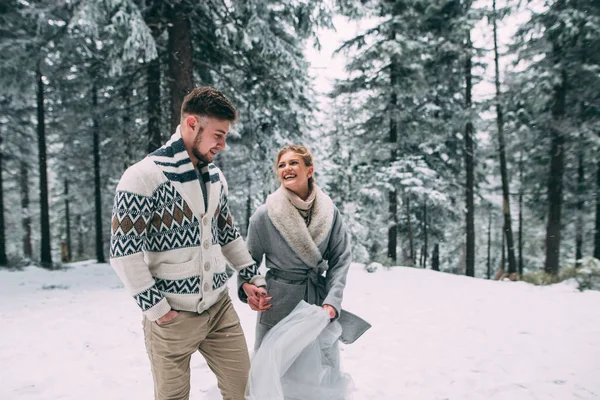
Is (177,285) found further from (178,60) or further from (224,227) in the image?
(178,60)

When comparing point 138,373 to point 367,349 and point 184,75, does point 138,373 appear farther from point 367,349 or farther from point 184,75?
point 184,75

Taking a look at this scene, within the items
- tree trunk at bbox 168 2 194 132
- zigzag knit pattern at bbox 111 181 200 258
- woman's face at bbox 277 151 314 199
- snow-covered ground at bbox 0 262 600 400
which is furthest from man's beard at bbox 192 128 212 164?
tree trunk at bbox 168 2 194 132

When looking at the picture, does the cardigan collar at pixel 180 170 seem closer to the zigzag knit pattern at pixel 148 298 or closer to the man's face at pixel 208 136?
the man's face at pixel 208 136

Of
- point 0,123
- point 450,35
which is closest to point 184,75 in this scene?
point 450,35

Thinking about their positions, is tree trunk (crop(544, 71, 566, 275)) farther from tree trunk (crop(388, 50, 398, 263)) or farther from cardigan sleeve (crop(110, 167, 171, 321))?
cardigan sleeve (crop(110, 167, 171, 321))

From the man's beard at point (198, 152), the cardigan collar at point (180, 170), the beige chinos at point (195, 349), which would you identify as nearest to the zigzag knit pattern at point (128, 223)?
the cardigan collar at point (180, 170)

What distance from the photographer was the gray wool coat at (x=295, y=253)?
8.57ft

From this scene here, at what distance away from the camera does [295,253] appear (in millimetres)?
2633

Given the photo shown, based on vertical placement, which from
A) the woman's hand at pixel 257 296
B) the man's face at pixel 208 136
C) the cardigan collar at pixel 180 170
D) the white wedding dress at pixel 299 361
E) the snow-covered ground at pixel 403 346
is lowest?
the snow-covered ground at pixel 403 346

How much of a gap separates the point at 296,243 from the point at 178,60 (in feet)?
18.8

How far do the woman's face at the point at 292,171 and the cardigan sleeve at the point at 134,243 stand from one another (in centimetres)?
106

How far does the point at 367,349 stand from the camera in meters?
4.72

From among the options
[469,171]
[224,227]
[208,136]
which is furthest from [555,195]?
[208,136]

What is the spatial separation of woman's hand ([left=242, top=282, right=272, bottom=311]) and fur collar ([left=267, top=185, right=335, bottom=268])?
0.38 metres
